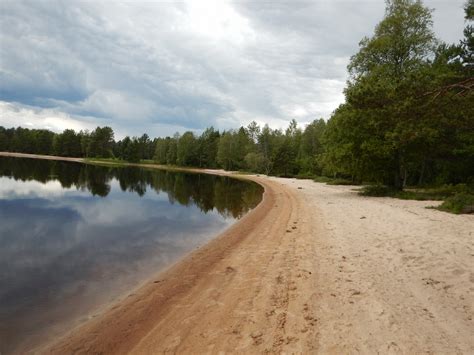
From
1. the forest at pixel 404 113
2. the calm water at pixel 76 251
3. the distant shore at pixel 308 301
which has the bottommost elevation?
the calm water at pixel 76 251

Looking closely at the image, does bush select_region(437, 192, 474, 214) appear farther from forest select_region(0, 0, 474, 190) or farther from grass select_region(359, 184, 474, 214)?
forest select_region(0, 0, 474, 190)

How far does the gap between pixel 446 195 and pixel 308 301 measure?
2172cm

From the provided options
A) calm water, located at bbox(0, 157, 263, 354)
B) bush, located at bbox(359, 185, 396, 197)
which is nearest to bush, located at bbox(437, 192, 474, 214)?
bush, located at bbox(359, 185, 396, 197)

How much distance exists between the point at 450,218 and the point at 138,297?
1351 cm

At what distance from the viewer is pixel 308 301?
19.7 feet

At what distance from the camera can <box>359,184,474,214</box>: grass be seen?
14954 millimetres

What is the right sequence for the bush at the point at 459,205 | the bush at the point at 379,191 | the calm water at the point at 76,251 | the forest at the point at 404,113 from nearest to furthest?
the calm water at the point at 76,251, the forest at the point at 404,113, the bush at the point at 459,205, the bush at the point at 379,191

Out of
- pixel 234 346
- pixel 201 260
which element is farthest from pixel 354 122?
pixel 234 346

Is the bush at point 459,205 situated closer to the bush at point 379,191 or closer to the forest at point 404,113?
the forest at point 404,113

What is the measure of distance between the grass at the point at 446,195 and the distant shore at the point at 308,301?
16.0 feet

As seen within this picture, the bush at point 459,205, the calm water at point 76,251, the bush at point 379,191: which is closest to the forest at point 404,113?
the bush at point 379,191

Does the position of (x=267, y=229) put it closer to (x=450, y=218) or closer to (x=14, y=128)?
(x=450, y=218)

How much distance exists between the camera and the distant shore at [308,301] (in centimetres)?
467

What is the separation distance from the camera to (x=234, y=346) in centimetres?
464
